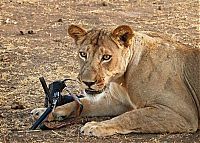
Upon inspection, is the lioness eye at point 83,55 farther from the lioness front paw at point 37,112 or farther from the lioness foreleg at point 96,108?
the lioness front paw at point 37,112

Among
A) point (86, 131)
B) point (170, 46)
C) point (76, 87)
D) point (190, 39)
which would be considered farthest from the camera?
point (190, 39)

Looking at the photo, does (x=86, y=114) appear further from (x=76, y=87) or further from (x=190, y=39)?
(x=190, y=39)

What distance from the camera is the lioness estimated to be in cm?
385

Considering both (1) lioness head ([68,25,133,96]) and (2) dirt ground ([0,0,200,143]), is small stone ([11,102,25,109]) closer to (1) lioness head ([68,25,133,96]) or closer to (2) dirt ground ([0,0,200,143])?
(2) dirt ground ([0,0,200,143])

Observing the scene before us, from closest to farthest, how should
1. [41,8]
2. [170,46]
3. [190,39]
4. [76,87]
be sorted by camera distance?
[170,46] < [76,87] < [190,39] < [41,8]

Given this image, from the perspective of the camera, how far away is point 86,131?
152 inches

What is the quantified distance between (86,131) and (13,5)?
583 centimetres

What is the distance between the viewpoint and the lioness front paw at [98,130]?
3826 millimetres

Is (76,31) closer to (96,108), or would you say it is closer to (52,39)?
(96,108)

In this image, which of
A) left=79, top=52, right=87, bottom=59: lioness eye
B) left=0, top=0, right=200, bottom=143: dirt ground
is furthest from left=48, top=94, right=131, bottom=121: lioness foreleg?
left=79, top=52, right=87, bottom=59: lioness eye

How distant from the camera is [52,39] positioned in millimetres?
7145

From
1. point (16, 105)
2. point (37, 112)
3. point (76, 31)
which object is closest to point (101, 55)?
point (76, 31)

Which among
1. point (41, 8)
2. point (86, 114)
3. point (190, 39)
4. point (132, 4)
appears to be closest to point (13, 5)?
point (41, 8)

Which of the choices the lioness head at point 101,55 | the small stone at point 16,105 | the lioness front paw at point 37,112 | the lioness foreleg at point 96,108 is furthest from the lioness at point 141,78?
the small stone at point 16,105
